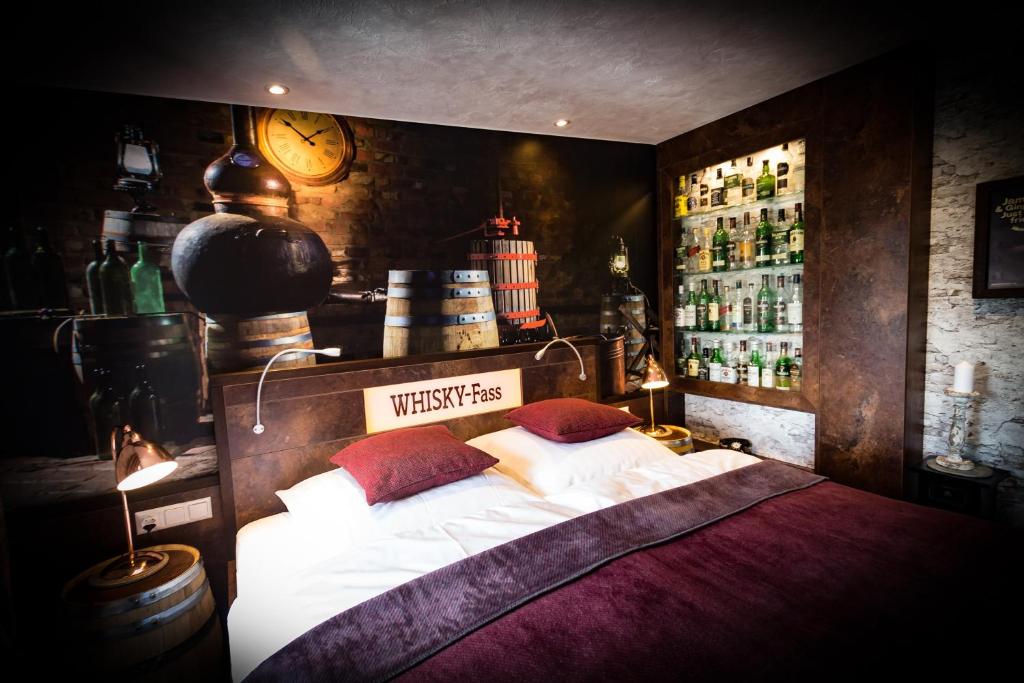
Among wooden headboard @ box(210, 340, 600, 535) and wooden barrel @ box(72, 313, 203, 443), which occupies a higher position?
wooden barrel @ box(72, 313, 203, 443)

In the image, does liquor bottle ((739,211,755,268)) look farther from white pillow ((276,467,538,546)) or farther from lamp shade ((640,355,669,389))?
white pillow ((276,467,538,546))

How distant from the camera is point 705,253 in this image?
3289 millimetres

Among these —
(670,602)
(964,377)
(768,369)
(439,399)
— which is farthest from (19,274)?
(964,377)

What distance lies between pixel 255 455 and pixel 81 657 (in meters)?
0.86

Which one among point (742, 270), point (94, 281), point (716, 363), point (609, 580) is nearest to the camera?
point (609, 580)

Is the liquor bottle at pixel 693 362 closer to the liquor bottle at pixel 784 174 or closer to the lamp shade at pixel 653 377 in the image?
the lamp shade at pixel 653 377

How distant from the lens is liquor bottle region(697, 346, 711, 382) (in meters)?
3.37

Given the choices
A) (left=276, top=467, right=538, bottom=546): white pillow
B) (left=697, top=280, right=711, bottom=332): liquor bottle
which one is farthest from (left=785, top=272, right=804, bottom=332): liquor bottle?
(left=276, top=467, right=538, bottom=546): white pillow

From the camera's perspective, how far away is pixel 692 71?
7.47 ft

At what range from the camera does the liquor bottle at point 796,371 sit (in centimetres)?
288

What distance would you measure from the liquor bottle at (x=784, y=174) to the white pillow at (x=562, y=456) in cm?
176

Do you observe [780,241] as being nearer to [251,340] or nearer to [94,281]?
[251,340]

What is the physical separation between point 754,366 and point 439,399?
203cm

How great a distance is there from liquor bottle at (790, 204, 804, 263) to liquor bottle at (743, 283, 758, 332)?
32cm
